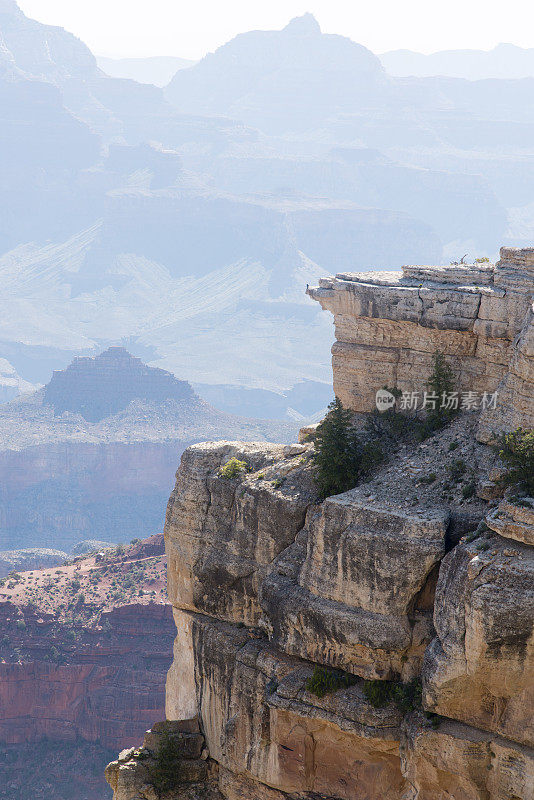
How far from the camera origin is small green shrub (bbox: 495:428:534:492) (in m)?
35.3

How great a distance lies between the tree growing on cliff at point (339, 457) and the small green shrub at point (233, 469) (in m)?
3.95

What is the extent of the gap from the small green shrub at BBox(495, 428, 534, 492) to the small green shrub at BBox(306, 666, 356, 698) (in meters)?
10.5

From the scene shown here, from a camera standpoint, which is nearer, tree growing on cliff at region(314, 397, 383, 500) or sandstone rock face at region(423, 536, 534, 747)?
sandstone rock face at region(423, 536, 534, 747)

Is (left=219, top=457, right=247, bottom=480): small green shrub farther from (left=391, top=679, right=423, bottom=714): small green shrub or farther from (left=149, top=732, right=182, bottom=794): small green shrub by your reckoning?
(left=391, top=679, right=423, bottom=714): small green shrub

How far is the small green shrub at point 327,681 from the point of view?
39625 millimetres

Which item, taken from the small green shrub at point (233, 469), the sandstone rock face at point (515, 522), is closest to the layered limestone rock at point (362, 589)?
the sandstone rock face at point (515, 522)

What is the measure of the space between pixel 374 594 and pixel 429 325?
47.1 feet

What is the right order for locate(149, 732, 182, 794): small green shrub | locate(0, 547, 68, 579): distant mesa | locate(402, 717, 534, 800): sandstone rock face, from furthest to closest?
1. locate(0, 547, 68, 579): distant mesa
2. locate(149, 732, 182, 794): small green shrub
3. locate(402, 717, 534, 800): sandstone rock face

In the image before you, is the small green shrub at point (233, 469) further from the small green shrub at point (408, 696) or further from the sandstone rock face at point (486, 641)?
the sandstone rock face at point (486, 641)

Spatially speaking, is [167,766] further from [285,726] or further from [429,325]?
[429,325]

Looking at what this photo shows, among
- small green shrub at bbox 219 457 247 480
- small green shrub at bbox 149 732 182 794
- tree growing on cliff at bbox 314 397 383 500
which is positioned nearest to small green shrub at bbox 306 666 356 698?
tree growing on cliff at bbox 314 397 383 500

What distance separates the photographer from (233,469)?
4766 cm

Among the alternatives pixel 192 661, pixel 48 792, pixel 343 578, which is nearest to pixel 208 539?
pixel 192 661

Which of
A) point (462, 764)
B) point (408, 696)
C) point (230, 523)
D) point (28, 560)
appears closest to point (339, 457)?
point (230, 523)
